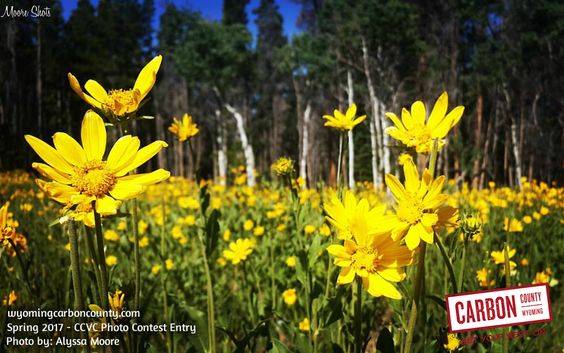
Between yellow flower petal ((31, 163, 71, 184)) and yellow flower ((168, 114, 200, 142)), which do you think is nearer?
yellow flower petal ((31, 163, 71, 184))

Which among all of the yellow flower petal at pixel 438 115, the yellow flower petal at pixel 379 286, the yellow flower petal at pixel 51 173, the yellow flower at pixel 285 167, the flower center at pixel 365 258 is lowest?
the yellow flower petal at pixel 379 286

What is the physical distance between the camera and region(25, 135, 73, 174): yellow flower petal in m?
0.64

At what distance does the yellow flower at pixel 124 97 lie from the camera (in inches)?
28.2

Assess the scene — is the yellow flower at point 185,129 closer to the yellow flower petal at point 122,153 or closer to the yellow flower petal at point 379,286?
the yellow flower petal at point 122,153

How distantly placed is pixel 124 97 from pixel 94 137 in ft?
0.32

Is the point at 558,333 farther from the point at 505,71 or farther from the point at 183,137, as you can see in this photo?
the point at 505,71

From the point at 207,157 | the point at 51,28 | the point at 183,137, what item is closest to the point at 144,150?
the point at 183,137

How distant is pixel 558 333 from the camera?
181cm

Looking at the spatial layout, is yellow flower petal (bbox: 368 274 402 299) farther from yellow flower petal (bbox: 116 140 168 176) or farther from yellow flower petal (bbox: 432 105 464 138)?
yellow flower petal (bbox: 116 140 168 176)

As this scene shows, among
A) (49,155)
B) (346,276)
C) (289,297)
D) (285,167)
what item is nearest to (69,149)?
(49,155)

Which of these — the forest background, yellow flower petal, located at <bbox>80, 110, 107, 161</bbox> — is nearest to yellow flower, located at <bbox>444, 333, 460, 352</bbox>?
yellow flower petal, located at <bbox>80, 110, 107, 161</bbox>

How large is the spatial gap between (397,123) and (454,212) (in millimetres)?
242

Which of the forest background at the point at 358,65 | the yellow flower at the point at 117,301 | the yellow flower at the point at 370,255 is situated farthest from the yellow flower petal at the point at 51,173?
the forest background at the point at 358,65

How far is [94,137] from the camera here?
2.29 ft
